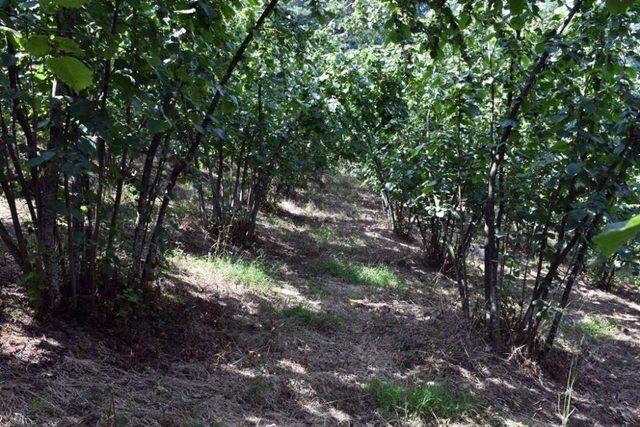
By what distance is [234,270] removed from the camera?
17.3 ft

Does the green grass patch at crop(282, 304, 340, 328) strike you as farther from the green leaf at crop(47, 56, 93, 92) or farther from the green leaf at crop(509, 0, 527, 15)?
the green leaf at crop(47, 56, 93, 92)

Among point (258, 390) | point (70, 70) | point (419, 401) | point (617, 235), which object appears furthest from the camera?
point (419, 401)

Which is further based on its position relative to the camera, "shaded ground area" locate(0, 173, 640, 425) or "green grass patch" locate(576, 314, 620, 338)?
"green grass patch" locate(576, 314, 620, 338)

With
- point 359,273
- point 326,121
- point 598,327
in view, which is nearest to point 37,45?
point 326,121

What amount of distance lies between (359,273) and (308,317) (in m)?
2.11

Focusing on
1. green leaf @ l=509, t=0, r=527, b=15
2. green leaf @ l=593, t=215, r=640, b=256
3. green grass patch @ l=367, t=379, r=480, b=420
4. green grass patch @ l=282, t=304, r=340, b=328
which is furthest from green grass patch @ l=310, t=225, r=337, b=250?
green leaf @ l=593, t=215, r=640, b=256

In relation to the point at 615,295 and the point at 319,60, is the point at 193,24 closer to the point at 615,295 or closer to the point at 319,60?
the point at 319,60

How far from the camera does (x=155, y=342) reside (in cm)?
331

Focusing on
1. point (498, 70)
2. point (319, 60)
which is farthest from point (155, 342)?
point (319, 60)

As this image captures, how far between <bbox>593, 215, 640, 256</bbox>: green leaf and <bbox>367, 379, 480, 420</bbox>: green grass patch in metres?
2.79

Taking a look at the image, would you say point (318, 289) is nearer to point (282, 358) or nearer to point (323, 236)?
point (282, 358)

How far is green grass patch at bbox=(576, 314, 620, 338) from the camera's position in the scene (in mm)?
5766

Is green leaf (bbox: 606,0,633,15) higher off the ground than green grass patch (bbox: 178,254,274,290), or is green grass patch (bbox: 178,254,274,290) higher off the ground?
green leaf (bbox: 606,0,633,15)

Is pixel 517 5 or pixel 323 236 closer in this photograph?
pixel 517 5
